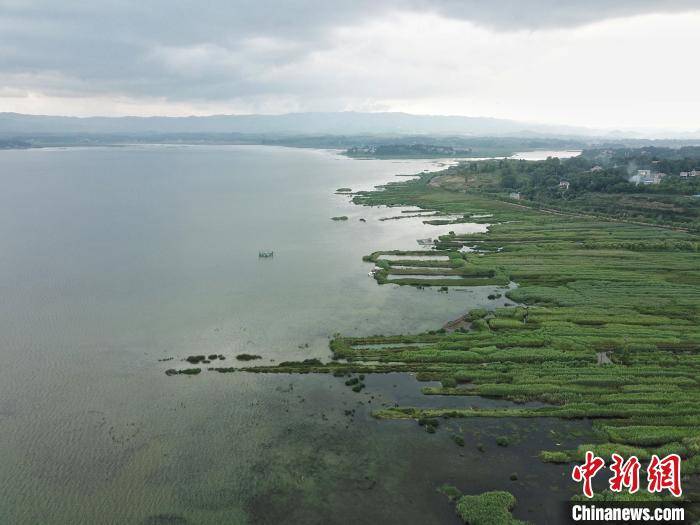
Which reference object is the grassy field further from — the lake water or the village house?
the village house

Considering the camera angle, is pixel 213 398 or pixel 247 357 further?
pixel 247 357

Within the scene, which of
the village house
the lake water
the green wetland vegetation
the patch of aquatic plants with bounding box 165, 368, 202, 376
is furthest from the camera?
the village house

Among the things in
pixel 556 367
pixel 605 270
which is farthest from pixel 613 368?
pixel 605 270

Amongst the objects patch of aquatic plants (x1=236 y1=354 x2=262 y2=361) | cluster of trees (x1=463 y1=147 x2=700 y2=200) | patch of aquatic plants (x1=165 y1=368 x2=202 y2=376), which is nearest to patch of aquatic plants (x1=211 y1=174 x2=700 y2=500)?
patch of aquatic plants (x1=236 y1=354 x2=262 y2=361)

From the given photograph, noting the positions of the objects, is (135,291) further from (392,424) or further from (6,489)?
(392,424)

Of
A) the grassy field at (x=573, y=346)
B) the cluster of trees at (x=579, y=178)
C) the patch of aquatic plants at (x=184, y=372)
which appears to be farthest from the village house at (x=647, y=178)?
the patch of aquatic plants at (x=184, y=372)

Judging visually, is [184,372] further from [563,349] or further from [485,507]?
[563,349]

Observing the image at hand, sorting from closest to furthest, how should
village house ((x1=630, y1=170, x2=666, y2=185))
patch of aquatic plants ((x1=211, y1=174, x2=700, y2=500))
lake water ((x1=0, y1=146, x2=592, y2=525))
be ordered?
lake water ((x1=0, y1=146, x2=592, y2=525))
patch of aquatic plants ((x1=211, y1=174, x2=700, y2=500))
village house ((x1=630, y1=170, x2=666, y2=185))

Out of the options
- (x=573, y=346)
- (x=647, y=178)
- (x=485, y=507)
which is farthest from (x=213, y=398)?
(x=647, y=178)
